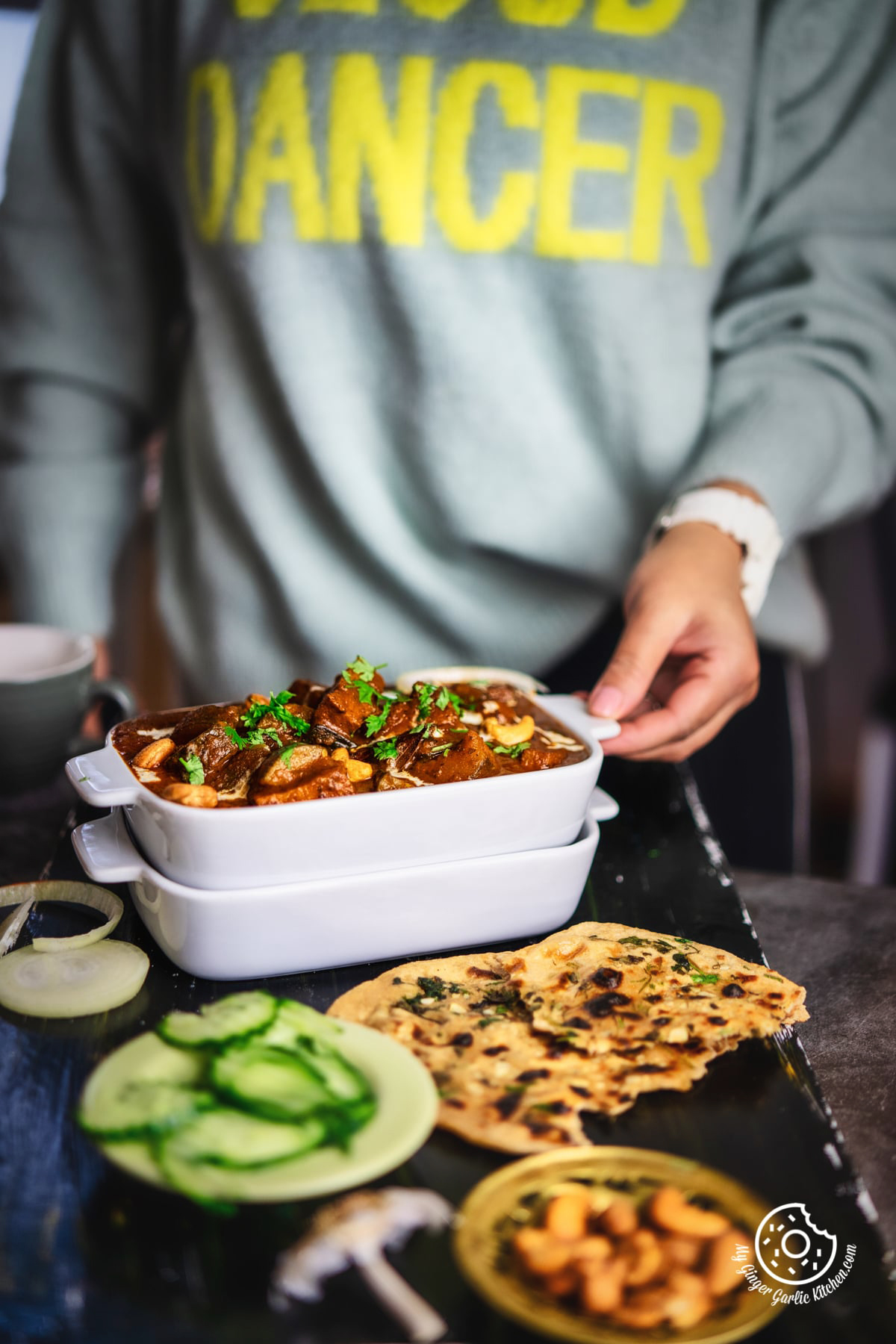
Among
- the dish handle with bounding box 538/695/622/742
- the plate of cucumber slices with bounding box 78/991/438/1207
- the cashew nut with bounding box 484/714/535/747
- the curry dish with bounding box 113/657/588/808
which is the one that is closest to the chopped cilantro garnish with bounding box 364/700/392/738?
the curry dish with bounding box 113/657/588/808

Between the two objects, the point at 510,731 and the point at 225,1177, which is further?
the point at 510,731

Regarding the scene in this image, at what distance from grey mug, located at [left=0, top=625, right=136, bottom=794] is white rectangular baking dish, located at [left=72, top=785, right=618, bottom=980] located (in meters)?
0.42

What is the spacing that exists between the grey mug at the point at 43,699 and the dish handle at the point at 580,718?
2.21ft

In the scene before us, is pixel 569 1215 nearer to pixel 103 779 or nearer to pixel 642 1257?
pixel 642 1257

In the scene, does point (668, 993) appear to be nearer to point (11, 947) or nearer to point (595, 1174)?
point (595, 1174)

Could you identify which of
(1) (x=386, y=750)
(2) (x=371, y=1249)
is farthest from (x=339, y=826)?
(2) (x=371, y=1249)

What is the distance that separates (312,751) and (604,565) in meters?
0.99

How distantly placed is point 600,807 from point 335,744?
31 cm

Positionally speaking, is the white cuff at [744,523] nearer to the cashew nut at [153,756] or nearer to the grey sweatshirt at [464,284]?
the grey sweatshirt at [464,284]

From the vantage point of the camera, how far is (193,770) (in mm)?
1065

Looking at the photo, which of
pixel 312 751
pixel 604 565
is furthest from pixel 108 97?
pixel 312 751

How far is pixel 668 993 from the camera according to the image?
39.8 inches

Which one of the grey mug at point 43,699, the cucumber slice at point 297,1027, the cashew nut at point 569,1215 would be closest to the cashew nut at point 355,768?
the cucumber slice at point 297,1027

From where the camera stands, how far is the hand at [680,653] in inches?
54.8
